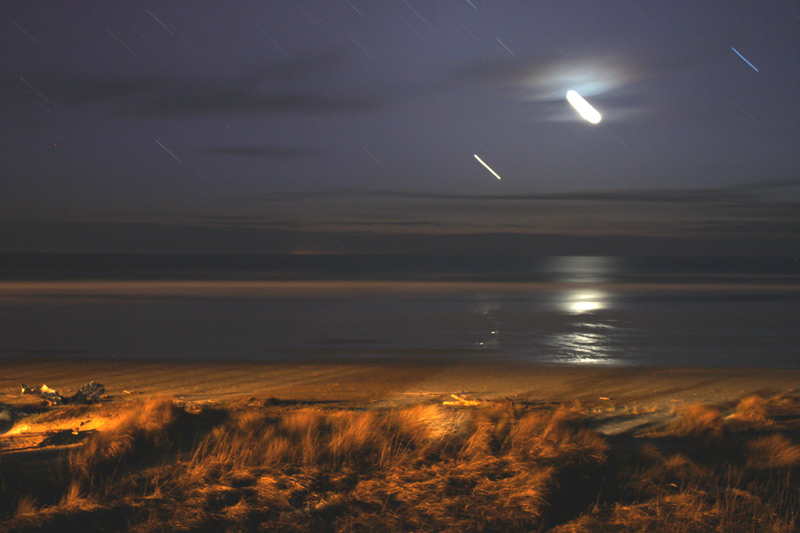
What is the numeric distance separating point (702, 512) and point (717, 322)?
3001cm

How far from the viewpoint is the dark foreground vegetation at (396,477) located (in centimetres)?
512

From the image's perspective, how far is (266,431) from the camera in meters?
7.30

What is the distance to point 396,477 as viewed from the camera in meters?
6.05

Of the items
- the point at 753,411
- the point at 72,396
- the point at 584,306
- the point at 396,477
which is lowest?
the point at 753,411

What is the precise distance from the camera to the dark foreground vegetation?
16.8ft

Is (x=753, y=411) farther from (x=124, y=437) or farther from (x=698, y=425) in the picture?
(x=124, y=437)

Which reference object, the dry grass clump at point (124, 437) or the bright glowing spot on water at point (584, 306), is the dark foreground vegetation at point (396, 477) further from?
the bright glowing spot on water at point (584, 306)

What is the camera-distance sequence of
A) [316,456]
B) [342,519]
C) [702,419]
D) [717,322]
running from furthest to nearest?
[717,322] < [702,419] < [316,456] < [342,519]

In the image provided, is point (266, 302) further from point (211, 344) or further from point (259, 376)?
point (259, 376)

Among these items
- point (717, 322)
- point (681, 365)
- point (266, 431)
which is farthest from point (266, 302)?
point (266, 431)

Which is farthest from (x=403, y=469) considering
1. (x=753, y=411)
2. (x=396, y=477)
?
(x=753, y=411)

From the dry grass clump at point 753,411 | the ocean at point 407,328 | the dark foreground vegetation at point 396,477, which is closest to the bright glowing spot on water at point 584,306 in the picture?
the ocean at point 407,328

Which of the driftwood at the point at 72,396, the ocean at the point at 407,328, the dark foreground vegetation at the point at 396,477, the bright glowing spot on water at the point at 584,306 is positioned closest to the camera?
the dark foreground vegetation at the point at 396,477

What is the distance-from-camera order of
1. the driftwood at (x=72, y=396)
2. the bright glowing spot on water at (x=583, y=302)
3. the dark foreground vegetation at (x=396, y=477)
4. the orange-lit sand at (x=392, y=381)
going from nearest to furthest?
the dark foreground vegetation at (x=396, y=477) < the driftwood at (x=72, y=396) < the orange-lit sand at (x=392, y=381) < the bright glowing spot on water at (x=583, y=302)
